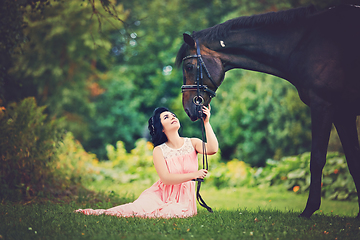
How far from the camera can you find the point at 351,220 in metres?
3.77

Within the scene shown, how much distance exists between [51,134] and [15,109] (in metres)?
0.79

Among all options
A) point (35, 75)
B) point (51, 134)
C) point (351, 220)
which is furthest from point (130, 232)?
point (35, 75)

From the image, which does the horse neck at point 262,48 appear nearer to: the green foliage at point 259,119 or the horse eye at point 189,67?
the horse eye at point 189,67

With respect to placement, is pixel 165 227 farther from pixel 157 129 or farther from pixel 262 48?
pixel 262 48

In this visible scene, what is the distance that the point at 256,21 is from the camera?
150 inches

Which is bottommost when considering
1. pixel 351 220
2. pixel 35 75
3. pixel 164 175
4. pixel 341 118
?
pixel 351 220

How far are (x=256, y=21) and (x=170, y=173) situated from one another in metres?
2.15

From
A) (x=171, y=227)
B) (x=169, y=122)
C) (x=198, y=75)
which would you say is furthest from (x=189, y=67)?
(x=171, y=227)

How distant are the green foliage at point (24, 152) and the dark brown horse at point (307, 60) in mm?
3344

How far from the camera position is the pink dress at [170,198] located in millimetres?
3697

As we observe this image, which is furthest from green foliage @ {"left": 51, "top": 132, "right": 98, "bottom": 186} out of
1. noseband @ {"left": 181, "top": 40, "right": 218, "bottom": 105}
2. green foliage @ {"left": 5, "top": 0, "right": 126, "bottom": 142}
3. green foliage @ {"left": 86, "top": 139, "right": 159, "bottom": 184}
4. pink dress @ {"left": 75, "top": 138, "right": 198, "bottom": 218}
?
green foliage @ {"left": 5, "top": 0, "right": 126, "bottom": 142}

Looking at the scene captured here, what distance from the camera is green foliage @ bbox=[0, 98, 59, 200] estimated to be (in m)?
5.26

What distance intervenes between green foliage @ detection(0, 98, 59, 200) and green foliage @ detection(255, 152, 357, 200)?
18.5 feet

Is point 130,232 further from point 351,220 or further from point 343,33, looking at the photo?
point 343,33
